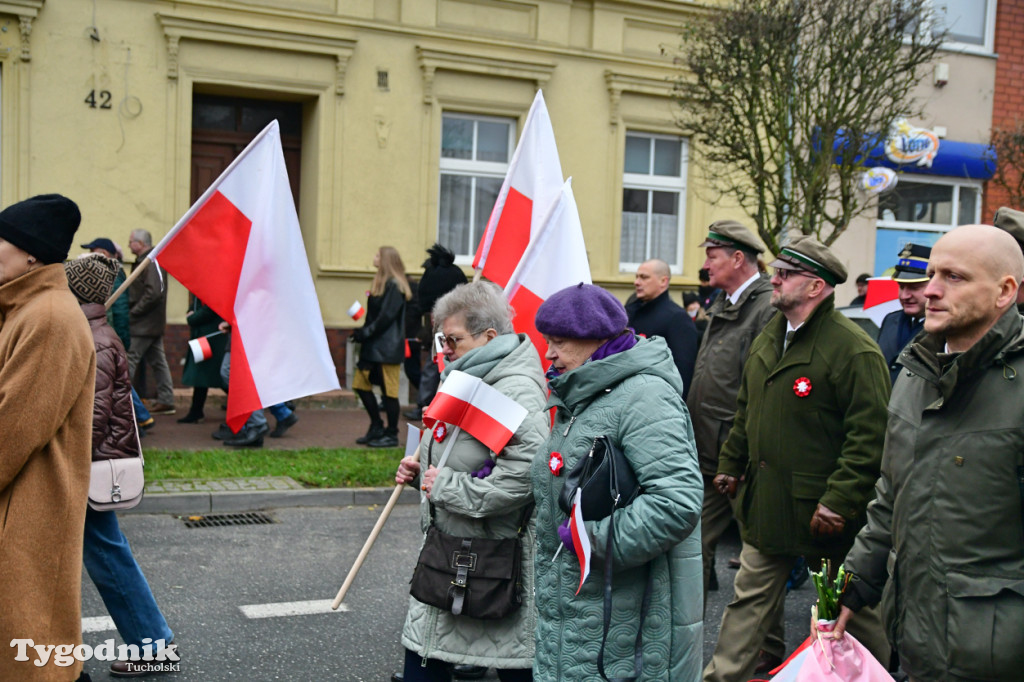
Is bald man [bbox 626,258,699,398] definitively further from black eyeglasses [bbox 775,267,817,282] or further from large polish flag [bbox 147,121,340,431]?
large polish flag [bbox 147,121,340,431]

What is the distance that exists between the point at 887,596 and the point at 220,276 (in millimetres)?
3737

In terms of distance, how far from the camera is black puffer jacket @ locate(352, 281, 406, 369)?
10.4 metres

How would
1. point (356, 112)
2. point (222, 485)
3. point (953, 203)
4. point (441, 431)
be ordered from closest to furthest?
point (441, 431) < point (222, 485) < point (356, 112) < point (953, 203)

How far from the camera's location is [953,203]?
18469 mm

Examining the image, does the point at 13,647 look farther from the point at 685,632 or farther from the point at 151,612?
the point at 685,632

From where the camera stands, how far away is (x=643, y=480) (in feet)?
10.2

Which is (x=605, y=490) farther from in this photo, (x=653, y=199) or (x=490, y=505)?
(x=653, y=199)

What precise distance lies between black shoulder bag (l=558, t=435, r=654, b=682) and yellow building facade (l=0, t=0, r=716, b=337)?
10.9m

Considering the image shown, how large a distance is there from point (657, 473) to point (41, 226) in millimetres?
2233

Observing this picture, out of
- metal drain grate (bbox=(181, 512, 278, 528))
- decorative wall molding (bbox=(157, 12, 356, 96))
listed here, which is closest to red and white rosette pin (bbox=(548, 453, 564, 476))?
metal drain grate (bbox=(181, 512, 278, 528))

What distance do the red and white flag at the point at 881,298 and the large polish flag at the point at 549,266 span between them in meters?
3.36

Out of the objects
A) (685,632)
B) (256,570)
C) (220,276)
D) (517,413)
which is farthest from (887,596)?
(256,570)

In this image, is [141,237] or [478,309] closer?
[478,309]

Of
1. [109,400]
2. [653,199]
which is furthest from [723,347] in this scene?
[653,199]
